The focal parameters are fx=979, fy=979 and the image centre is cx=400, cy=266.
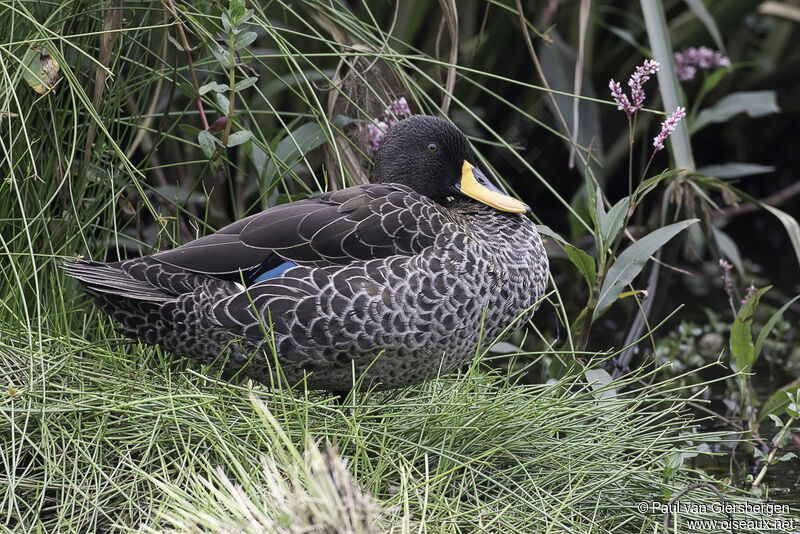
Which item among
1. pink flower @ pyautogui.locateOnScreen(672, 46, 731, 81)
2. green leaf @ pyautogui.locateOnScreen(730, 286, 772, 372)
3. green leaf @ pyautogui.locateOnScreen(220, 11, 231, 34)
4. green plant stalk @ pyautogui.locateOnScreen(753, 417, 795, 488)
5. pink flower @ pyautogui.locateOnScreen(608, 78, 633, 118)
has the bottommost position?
green plant stalk @ pyautogui.locateOnScreen(753, 417, 795, 488)

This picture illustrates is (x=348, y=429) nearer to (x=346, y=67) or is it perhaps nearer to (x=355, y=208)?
(x=355, y=208)

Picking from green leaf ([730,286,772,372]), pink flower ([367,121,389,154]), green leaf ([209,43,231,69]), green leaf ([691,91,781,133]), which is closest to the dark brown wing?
green leaf ([209,43,231,69])

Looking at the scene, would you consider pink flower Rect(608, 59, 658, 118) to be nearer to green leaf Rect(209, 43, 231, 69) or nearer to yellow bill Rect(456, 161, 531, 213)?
yellow bill Rect(456, 161, 531, 213)

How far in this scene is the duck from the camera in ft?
5.98

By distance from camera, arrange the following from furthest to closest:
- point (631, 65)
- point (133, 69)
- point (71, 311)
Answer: point (631, 65) < point (133, 69) < point (71, 311)

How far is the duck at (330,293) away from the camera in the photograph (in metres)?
1.82

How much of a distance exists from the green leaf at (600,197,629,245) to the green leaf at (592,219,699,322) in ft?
0.22

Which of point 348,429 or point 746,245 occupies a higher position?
point 348,429

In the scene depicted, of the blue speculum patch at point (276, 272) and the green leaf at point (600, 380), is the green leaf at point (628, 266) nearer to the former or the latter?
the green leaf at point (600, 380)

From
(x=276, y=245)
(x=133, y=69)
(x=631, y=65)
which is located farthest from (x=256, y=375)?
(x=631, y=65)

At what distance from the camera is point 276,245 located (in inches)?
74.5

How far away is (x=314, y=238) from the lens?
1.89 metres

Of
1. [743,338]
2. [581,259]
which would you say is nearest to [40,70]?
[581,259]

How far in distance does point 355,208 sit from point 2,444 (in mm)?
782
